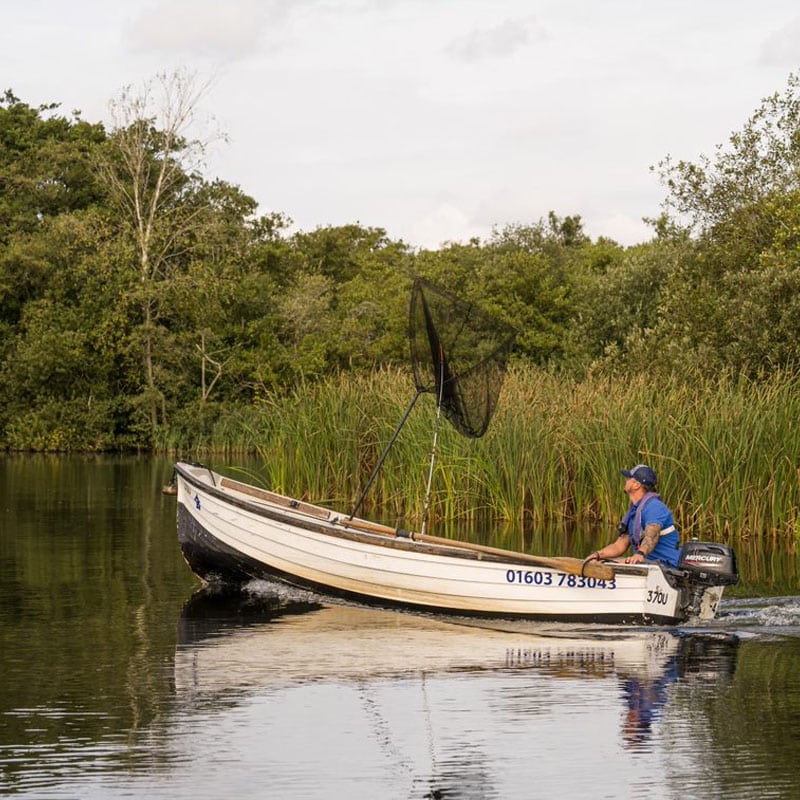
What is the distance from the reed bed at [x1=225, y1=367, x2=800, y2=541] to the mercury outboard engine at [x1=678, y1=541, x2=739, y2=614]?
7.48 m

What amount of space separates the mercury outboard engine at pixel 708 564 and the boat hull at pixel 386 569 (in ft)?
0.77

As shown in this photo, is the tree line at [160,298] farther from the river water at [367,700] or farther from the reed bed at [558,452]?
the river water at [367,700]

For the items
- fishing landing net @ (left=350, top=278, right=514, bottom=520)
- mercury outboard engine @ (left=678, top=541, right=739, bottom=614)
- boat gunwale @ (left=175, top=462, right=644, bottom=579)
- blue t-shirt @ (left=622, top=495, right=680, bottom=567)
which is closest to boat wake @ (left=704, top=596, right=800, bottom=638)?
mercury outboard engine @ (left=678, top=541, right=739, bottom=614)

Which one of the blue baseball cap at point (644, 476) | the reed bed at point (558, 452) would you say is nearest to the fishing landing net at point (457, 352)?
the blue baseball cap at point (644, 476)

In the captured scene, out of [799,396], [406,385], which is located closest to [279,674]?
[799,396]

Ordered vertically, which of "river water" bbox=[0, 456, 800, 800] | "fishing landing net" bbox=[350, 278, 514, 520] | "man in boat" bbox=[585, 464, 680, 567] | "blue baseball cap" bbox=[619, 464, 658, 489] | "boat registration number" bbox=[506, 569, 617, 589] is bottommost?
"river water" bbox=[0, 456, 800, 800]

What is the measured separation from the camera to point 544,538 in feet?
75.6

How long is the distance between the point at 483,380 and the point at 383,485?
948cm

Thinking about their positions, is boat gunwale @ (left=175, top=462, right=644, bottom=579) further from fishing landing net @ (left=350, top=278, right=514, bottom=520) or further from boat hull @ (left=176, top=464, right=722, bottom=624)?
fishing landing net @ (left=350, top=278, right=514, bottom=520)

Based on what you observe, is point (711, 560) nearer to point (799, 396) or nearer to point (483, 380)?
point (483, 380)

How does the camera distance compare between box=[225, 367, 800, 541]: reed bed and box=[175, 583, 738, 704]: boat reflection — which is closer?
box=[175, 583, 738, 704]: boat reflection

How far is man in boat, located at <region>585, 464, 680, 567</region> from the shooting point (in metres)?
15.3

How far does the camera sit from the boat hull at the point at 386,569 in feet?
49.9

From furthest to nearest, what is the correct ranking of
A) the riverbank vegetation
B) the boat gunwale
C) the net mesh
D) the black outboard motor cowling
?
the riverbank vegetation → the net mesh → the boat gunwale → the black outboard motor cowling
